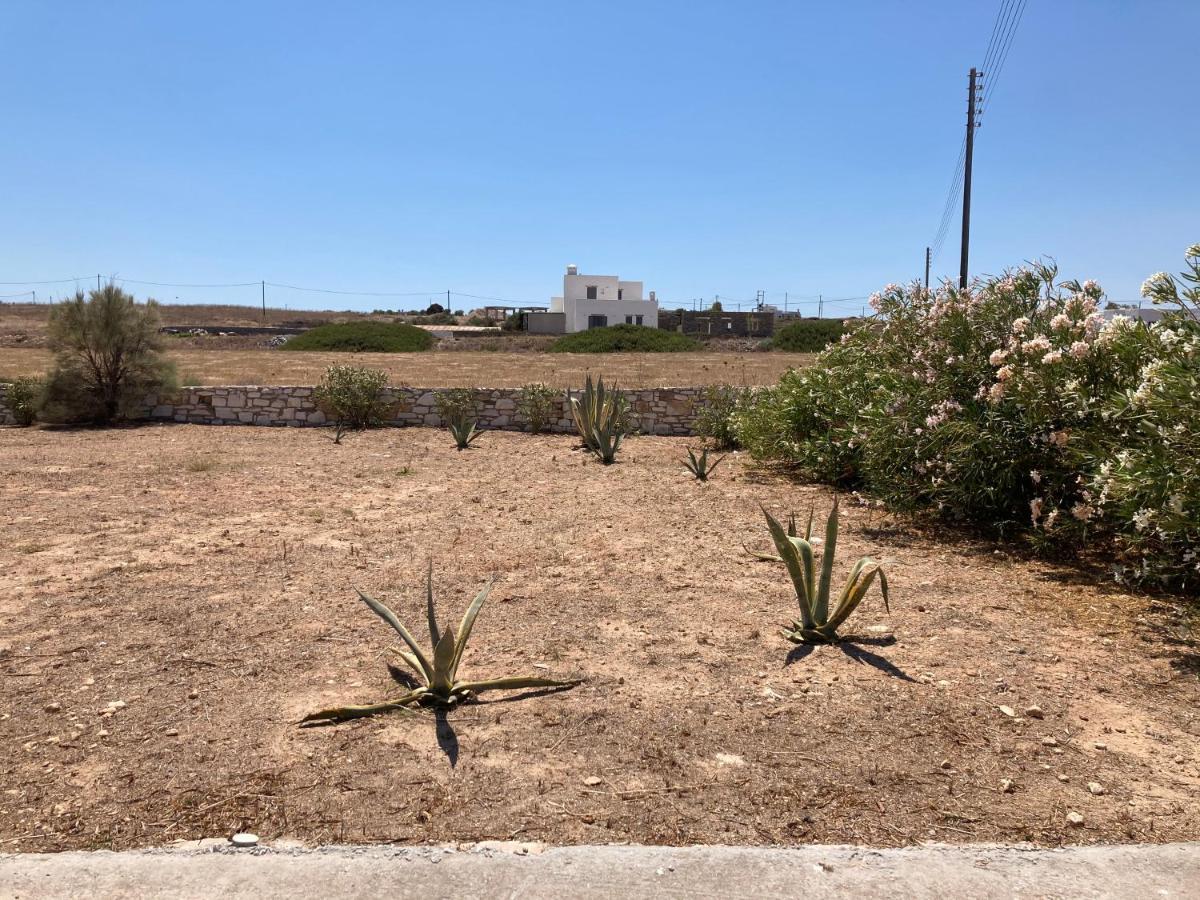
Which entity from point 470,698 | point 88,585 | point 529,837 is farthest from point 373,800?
point 88,585

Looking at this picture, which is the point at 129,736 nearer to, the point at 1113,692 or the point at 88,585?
the point at 88,585

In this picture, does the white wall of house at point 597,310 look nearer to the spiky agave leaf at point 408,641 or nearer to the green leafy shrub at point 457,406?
the green leafy shrub at point 457,406

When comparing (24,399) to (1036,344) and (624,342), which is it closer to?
(1036,344)

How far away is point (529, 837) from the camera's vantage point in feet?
9.92

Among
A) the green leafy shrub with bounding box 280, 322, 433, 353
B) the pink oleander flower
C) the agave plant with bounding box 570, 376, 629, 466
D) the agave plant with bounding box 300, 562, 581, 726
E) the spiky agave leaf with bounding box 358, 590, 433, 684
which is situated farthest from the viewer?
the green leafy shrub with bounding box 280, 322, 433, 353

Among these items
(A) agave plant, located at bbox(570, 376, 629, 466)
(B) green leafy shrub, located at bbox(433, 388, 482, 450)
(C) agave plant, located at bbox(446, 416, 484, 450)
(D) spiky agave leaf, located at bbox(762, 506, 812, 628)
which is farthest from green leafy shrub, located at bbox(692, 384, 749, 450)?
(D) spiky agave leaf, located at bbox(762, 506, 812, 628)

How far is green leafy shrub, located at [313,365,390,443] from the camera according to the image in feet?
49.7

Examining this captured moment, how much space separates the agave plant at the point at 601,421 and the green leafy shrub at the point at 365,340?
99.8 ft

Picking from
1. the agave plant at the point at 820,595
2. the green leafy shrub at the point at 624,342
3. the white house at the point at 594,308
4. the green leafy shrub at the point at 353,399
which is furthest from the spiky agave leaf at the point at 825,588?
the white house at the point at 594,308

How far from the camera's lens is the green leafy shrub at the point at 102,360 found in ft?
49.4

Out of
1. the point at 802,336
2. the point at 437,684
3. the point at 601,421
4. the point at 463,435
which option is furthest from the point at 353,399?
the point at 802,336

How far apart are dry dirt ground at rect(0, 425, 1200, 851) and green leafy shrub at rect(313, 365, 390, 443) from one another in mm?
7380

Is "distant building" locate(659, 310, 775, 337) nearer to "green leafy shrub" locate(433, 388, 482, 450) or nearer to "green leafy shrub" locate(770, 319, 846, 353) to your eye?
"green leafy shrub" locate(770, 319, 846, 353)

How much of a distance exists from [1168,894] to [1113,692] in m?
1.65
